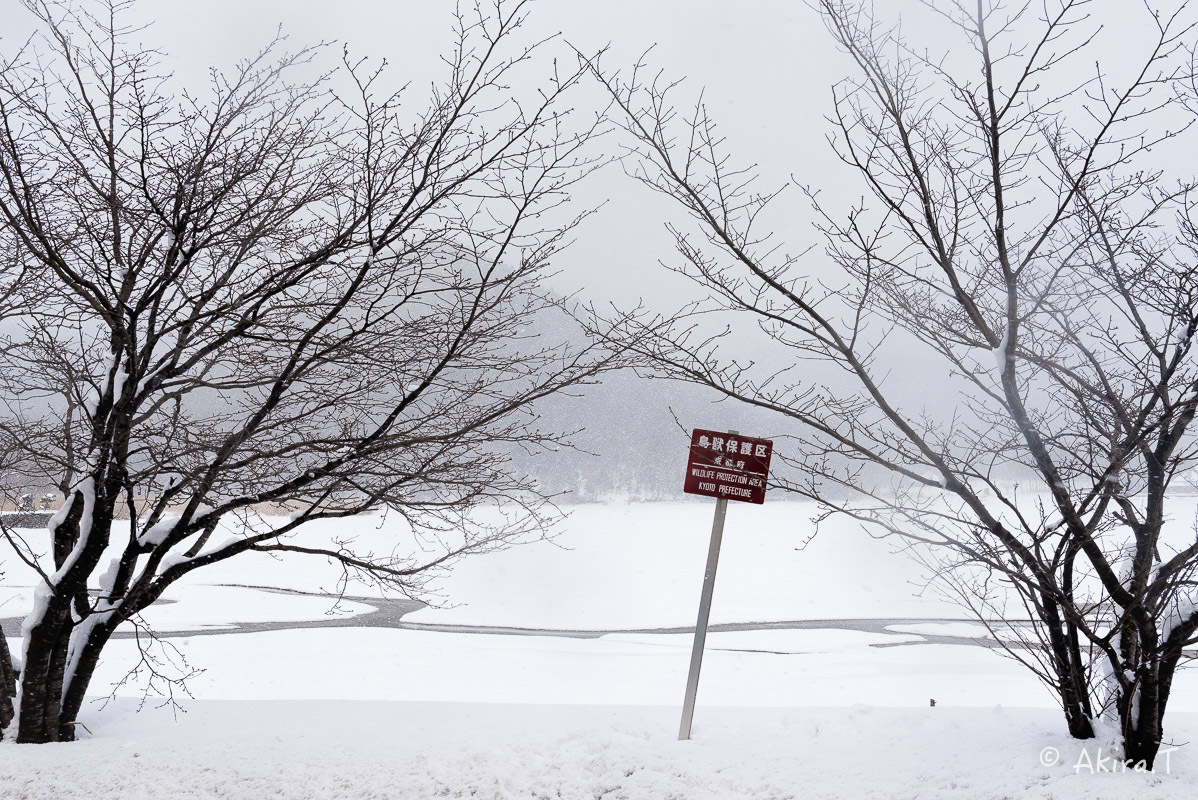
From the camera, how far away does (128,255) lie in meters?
5.97

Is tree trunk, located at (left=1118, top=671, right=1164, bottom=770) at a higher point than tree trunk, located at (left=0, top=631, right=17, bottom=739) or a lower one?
higher

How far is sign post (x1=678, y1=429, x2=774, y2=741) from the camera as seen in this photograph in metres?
5.88

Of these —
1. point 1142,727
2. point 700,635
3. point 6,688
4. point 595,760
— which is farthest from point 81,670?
point 1142,727

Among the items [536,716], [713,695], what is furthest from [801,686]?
[536,716]

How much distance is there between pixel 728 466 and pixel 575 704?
3.04 metres

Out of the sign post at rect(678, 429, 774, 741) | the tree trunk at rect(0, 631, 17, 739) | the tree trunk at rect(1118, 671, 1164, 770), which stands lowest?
the tree trunk at rect(0, 631, 17, 739)

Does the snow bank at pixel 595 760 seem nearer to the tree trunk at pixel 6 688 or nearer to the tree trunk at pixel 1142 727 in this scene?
the tree trunk at pixel 1142 727

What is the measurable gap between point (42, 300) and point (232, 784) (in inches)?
168

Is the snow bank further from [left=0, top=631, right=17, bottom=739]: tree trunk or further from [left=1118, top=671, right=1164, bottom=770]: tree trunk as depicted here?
[left=0, top=631, right=17, bottom=739]: tree trunk

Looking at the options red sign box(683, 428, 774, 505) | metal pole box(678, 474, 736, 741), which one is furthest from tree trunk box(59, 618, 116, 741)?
red sign box(683, 428, 774, 505)

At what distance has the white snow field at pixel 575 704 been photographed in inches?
200

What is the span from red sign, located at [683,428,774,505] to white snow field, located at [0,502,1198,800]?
1.24 m

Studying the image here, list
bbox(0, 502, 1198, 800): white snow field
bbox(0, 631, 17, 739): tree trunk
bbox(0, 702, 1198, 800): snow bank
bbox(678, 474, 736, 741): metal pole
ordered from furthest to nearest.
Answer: bbox(0, 631, 17, 739): tree trunk, bbox(678, 474, 736, 741): metal pole, bbox(0, 502, 1198, 800): white snow field, bbox(0, 702, 1198, 800): snow bank

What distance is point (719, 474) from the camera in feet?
19.6
